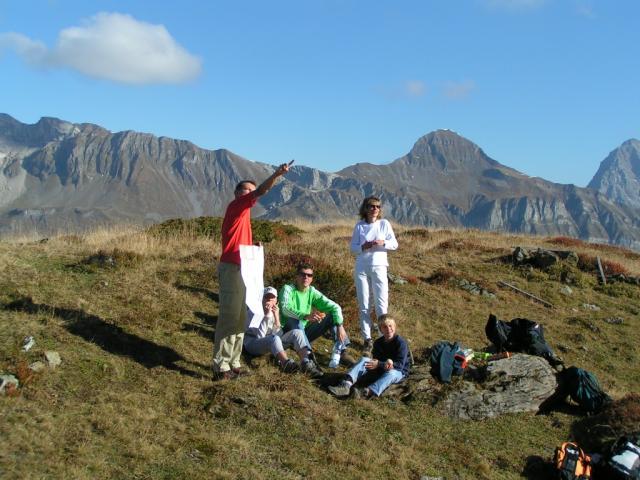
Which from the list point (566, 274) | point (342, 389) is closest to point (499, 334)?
point (342, 389)

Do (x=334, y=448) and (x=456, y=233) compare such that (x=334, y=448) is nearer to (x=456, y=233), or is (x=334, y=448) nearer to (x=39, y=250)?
(x=39, y=250)

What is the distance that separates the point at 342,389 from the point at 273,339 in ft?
4.00

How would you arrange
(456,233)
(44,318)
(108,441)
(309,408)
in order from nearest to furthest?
(108,441), (309,408), (44,318), (456,233)

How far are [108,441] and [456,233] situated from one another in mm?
19457

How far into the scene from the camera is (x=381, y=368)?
7.63 meters

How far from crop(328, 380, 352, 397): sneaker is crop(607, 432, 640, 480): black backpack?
9.71 ft

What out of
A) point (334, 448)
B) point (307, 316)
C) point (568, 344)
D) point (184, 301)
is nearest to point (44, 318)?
point (184, 301)

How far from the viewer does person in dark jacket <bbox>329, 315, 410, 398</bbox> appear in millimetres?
7293

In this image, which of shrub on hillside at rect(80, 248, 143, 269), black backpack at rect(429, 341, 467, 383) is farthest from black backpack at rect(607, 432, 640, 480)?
shrub on hillside at rect(80, 248, 143, 269)

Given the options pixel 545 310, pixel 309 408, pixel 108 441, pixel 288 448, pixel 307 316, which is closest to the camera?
pixel 108 441

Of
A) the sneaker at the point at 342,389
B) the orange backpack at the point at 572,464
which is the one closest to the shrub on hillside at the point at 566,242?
the sneaker at the point at 342,389

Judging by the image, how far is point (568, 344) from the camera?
11648mm

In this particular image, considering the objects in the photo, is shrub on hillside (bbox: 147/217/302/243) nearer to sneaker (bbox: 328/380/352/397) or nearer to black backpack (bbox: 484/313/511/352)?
black backpack (bbox: 484/313/511/352)

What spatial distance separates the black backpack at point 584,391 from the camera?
25.6 feet
